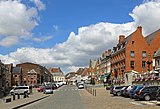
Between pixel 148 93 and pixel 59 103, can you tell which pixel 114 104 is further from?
pixel 59 103

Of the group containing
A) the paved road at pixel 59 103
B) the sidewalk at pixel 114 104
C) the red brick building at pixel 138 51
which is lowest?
the paved road at pixel 59 103

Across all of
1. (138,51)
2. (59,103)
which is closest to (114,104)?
(59,103)

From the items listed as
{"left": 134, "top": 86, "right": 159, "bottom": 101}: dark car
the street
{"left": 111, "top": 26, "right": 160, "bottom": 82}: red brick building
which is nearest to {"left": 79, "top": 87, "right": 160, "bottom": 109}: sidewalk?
the street

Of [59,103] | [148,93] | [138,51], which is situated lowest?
[59,103]

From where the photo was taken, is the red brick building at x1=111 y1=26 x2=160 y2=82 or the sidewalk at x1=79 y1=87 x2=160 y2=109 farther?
the red brick building at x1=111 y1=26 x2=160 y2=82

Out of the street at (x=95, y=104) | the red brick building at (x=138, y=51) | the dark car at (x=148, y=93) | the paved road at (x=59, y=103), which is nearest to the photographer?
the street at (x=95, y=104)

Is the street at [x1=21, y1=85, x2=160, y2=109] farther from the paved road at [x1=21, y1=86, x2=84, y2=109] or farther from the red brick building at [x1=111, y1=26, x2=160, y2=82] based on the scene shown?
the red brick building at [x1=111, y1=26, x2=160, y2=82]

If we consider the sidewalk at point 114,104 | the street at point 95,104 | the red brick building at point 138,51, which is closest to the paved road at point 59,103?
the street at point 95,104

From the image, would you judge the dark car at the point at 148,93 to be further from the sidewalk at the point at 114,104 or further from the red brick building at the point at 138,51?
the red brick building at the point at 138,51

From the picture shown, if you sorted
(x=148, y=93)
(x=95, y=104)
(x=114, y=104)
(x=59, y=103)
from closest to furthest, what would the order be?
1. (x=114, y=104)
2. (x=95, y=104)
3. (x=59, y=103)
4. (x=148, y=93)

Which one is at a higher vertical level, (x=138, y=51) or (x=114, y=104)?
(x=138, y=51)

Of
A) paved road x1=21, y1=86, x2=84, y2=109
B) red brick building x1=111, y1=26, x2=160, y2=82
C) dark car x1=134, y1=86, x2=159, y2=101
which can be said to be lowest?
paved road x1=21, y1=86, x2=84, y2=109

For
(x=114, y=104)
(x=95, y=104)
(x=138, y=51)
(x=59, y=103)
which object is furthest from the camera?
(x=138, y=51)

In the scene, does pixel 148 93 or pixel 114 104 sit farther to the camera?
pixel 148 93
